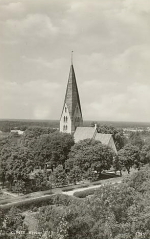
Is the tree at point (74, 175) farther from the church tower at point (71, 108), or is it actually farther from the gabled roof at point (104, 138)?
the church tower at point (71, 108)

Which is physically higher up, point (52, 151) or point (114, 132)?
point (114, 132)

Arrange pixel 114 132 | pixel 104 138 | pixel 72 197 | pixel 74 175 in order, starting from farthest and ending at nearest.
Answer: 1. pixel 114 132
2. pixel 104 138
3. pixel 74 175
4. pixel 72 197

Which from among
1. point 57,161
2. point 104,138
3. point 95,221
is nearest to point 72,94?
point 104,138

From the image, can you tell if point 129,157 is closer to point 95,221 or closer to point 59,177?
point 59,177

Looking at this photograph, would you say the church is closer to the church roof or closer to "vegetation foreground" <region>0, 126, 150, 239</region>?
the church roof

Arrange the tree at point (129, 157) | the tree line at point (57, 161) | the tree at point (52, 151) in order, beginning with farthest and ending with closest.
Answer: the tree at point (52, 151) < the tree at point (129, 157) < the tree line at point (57, 161)

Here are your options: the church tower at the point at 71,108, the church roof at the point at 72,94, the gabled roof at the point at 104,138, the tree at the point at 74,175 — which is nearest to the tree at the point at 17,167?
the tree at the point at 74,175
